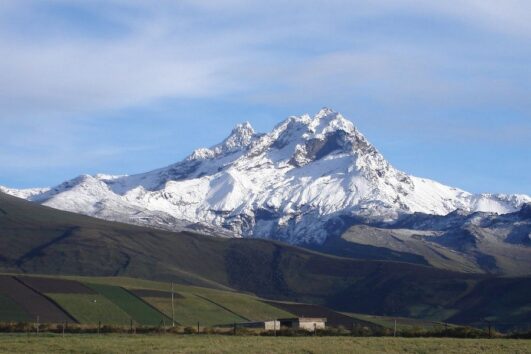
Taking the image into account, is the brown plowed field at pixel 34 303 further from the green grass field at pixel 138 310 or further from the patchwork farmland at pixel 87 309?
the green grass field at pixel 138 310

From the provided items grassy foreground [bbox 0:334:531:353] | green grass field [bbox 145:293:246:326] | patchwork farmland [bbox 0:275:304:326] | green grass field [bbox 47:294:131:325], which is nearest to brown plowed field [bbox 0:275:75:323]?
patchwork farmland [bbox 0:275:304:326]

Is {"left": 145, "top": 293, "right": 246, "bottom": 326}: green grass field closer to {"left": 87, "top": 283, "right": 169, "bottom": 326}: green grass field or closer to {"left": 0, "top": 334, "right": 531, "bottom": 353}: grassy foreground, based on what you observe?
{"left": 87, "top": 283, "right": 169, "bottom": 326}: green grass field

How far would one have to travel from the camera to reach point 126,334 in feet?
294

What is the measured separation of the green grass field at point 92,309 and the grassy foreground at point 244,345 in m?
83.5

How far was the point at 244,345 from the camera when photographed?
73188 mm

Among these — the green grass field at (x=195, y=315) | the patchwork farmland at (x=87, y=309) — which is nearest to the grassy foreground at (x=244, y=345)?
the patchwork farmland at (x=87, y=309)

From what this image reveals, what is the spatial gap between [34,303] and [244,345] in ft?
358

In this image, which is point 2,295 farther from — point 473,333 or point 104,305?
point 473,333

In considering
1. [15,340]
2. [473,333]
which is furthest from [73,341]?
[473,333]

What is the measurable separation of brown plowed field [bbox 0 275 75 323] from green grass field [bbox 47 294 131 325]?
6.35 feet

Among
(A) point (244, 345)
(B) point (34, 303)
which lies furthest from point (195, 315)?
(A) point (244, 345)

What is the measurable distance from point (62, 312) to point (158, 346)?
10145 cm

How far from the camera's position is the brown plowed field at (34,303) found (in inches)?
6311

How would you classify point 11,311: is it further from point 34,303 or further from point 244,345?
point 244,345
